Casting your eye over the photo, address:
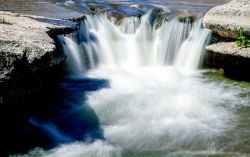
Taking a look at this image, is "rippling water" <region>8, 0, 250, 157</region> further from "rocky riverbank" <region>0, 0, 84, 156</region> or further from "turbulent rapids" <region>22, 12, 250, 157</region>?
"rocky riverbank" <region>0, 0, 84, 156</region>

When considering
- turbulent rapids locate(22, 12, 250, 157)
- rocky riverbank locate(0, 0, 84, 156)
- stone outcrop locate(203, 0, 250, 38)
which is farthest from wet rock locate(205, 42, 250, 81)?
rocky riverbank locate(0, 0, 84, 156)

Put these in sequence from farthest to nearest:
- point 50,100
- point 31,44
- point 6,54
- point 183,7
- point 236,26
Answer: point 183,7 → point 236,26 → point 50,100 → point 31,44 → point 6,54

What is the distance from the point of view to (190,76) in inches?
477

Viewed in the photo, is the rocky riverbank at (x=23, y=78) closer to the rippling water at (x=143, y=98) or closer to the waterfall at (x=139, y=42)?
the rippling water at (x=143, y=98)

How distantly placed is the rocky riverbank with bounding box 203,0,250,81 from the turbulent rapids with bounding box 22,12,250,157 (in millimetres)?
726

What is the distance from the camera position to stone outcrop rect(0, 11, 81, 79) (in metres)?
6.89

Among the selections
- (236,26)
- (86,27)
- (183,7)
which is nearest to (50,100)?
(86,27)

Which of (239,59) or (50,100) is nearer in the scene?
(50,100)

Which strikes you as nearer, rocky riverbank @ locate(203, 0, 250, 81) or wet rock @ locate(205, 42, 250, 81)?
wet rock @ locate(205, 42, 250, 81)

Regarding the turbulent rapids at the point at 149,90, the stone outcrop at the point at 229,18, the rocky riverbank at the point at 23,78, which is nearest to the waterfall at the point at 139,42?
the turbulent rapids at the point at 149,90

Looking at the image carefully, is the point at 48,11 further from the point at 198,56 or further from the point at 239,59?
the point at 239,59

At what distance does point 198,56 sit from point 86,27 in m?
3.76

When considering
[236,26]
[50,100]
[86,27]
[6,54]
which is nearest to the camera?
[6,54]

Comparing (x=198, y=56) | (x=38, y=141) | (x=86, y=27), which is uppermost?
(x=86, y=27)
